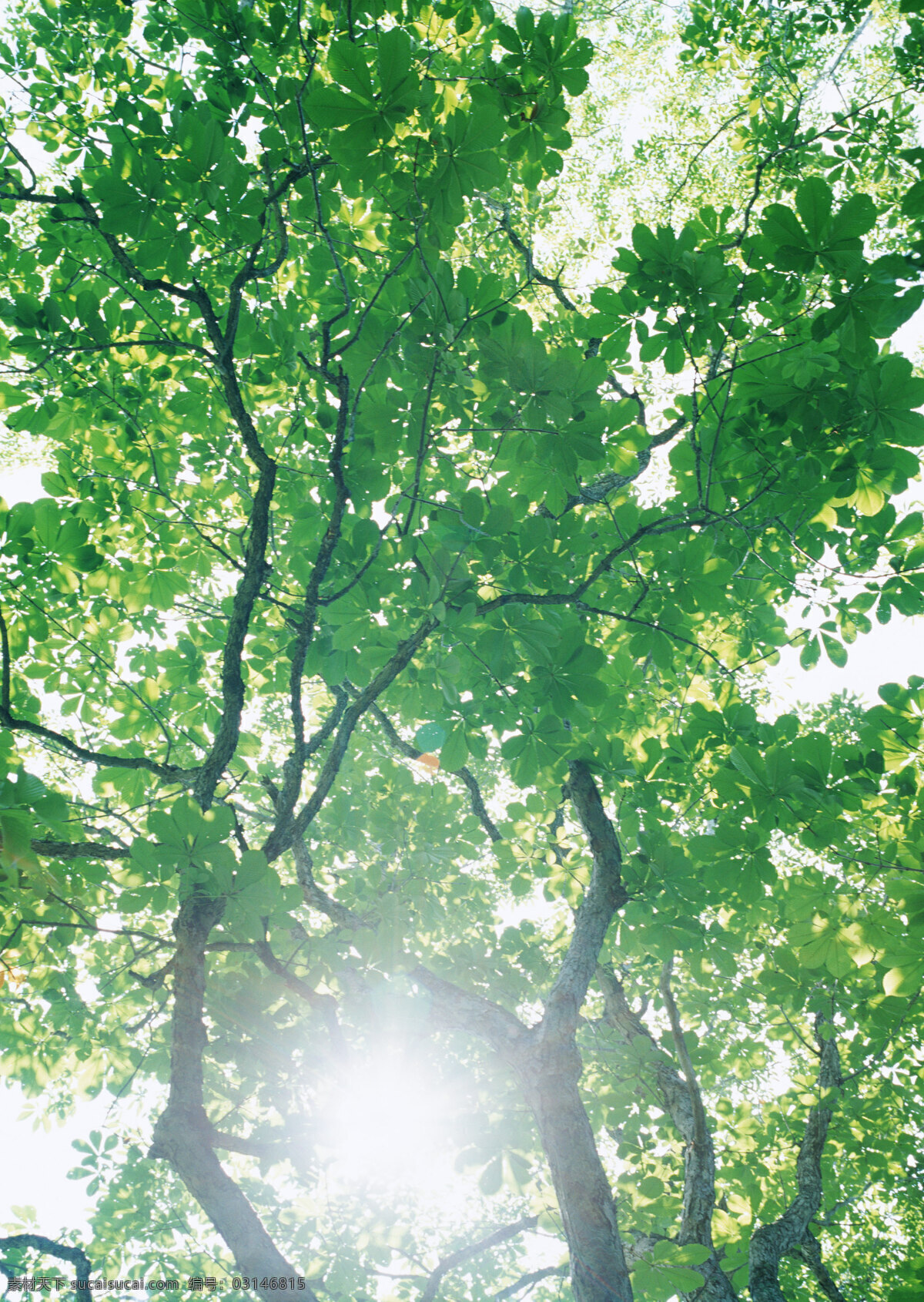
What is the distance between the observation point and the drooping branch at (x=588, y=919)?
3.62 metres

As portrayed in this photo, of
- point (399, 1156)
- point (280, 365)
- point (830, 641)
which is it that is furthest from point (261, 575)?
point (399, 1156)

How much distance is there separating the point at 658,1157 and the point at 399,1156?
6.83 feet

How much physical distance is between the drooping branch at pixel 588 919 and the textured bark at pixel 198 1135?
1666 mm

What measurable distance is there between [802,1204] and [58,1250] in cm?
458

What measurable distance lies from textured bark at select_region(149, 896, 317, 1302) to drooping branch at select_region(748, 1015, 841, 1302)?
3096 millimetres

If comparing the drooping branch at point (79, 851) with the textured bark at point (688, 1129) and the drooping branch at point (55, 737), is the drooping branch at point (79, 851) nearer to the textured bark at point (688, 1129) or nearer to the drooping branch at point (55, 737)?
the drooping branch at point (55, 737)

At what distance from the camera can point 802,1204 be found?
167 inches

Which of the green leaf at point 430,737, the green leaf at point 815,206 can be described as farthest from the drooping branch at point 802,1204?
the green leaf at point 815,206

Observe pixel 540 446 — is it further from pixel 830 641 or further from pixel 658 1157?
pixel 658 1157

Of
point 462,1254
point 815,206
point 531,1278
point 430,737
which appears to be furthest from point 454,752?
point 531,1278

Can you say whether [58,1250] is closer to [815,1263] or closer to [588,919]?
[588,919]

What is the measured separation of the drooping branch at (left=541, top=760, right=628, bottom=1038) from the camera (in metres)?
3.62

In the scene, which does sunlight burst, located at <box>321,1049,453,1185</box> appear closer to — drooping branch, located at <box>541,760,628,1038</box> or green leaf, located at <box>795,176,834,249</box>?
drooping branch, located at <box>541,760,628,1038</box>

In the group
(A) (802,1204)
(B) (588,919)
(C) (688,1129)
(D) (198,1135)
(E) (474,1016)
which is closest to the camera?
(D) (198,1135)
